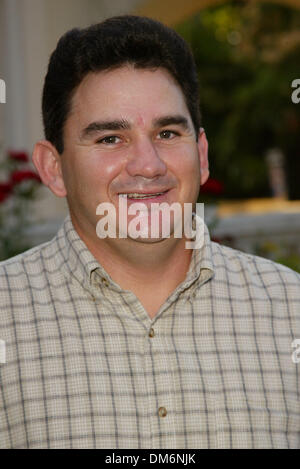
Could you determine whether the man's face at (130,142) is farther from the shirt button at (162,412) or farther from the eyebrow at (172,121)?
the shirt button at (162,412)

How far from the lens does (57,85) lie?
2.09 metres

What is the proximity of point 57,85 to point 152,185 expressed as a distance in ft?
1.35

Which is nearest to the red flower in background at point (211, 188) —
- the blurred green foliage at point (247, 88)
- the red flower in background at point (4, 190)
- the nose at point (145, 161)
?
the red flower in background at point (4, 190)

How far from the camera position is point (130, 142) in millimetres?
1945

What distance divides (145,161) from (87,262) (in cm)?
30

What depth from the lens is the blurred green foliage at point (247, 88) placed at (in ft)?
54.6

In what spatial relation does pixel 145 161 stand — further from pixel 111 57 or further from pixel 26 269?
pixel 26 269

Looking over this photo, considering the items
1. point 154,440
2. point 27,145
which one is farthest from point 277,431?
point 27,145

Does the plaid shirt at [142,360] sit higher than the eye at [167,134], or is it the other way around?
the eye at [167,134]

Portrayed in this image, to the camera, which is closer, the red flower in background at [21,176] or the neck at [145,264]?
the neck at [145,264]

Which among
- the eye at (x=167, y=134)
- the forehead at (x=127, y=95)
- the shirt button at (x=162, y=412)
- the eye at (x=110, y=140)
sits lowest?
the shirt button at (x=162, y=412)

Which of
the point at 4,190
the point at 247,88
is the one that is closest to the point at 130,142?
the point at 4,190
